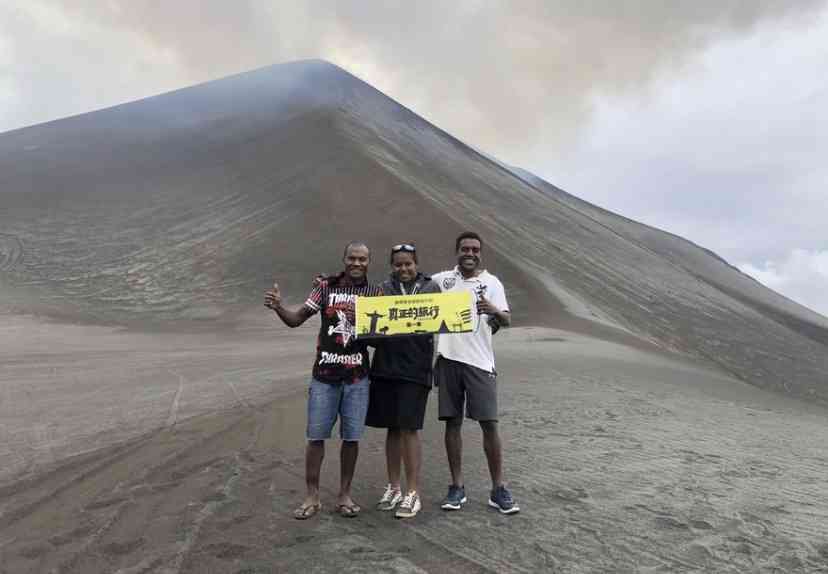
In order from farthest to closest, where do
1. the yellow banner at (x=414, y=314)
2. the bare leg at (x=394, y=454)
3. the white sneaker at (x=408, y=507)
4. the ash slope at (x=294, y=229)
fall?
the ash slope at (x=294, y=229)
the bare leg at (x=394, y=454)
the white sneaker at (x=408, y=507)
the yellow banner at (x=414, y=314)

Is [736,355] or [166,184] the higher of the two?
[166,184]

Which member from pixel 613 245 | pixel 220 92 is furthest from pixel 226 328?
pixel 220 92

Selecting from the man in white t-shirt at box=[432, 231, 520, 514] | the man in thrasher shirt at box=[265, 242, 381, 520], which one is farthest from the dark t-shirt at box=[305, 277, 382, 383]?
the man in white t-shirt at box=[432, 231, 520, 514]

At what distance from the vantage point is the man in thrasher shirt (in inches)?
157

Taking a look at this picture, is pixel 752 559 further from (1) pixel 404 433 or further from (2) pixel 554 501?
(1) pixel 404 433

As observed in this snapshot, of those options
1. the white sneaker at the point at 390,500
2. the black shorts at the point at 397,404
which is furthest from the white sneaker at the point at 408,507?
the black shorts at the point at 397,404

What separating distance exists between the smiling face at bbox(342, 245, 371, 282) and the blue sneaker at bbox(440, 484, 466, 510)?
5.49 ft

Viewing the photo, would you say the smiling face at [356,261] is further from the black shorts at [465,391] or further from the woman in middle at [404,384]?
the black shorts at [465,391]

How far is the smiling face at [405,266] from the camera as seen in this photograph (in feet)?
13.6

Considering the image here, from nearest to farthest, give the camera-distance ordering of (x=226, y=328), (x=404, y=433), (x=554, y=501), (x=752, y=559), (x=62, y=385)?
(x=752, y=559), (x=404, y=433), (x=554, y=501), (x=62, y=385), (x=226, y=328)

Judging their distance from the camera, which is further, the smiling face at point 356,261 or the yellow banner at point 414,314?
the smiling face at point 356,261

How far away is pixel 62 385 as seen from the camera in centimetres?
1032

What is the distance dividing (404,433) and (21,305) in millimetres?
26299

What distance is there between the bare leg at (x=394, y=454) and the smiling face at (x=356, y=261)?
3.62ft
